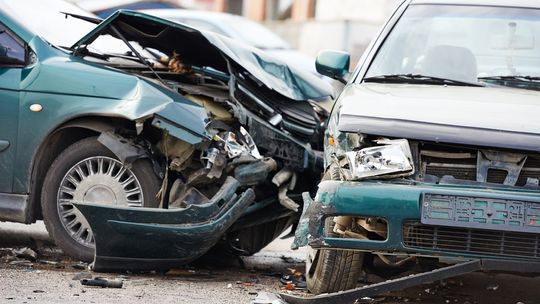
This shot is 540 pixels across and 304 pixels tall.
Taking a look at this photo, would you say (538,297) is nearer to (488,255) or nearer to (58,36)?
(488,255)

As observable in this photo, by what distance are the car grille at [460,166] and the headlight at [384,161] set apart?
12 centimetres

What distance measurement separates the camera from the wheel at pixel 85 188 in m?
7.19

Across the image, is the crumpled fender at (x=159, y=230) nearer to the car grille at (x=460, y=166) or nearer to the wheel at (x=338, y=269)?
the wheel at (x=338, y=269)

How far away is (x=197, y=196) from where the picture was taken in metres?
7.17

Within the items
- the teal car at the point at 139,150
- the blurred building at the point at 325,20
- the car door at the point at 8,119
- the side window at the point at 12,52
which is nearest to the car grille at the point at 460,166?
the teal car at the point at 139,150

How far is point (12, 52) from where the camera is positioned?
7473 mm

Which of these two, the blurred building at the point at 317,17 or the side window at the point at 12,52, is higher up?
the side window at the point at 12,52

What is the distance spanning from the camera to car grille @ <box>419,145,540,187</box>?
578 cm

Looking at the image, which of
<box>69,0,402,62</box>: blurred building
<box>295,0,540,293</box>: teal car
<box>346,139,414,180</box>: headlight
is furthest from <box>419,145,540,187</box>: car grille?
<box>69,0,402,62</box>: blurred building

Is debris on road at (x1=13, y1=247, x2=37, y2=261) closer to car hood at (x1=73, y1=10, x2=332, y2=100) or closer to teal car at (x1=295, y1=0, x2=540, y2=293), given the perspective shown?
car hood at (x1=73, y1=10, x2=332, y2=100)

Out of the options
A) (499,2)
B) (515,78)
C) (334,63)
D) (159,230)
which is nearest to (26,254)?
(159,230)

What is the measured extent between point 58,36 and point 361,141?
2858mm

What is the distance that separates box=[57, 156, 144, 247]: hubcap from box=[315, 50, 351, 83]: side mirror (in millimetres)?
1379

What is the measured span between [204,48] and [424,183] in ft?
8.50
